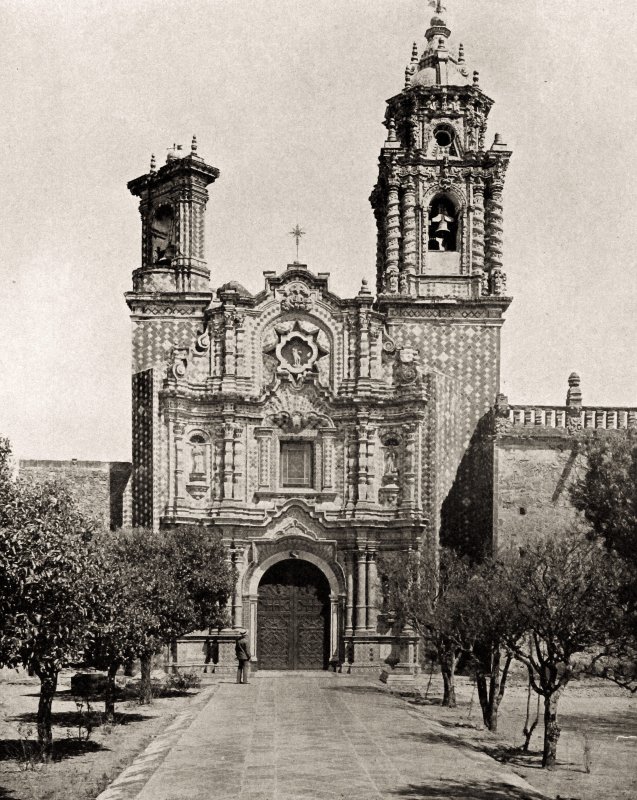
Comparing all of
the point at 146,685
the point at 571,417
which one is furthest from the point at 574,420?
the point at 146,685

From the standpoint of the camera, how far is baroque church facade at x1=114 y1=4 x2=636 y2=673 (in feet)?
131

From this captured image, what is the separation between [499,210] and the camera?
4297 centimetres

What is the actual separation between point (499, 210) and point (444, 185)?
2220mm

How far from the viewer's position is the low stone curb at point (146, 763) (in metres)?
16.6

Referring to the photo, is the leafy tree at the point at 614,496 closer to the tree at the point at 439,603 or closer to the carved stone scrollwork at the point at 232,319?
the tree at the point at 439,603

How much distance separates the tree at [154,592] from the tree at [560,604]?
25.2 feet

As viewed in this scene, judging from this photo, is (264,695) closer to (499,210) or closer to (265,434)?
(265,434)

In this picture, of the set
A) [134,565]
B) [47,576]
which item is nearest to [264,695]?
[134,565]

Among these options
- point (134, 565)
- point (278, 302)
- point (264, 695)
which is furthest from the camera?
point (278, 302)

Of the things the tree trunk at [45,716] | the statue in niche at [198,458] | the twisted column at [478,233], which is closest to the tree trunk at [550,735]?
the tree trunk at [45,716]

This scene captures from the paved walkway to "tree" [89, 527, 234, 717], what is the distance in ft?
6.88

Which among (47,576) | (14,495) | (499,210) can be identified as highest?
(499,210)

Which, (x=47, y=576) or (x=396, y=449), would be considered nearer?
(x=47, y=576)

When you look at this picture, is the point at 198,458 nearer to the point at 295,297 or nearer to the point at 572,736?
the point at 295,297
